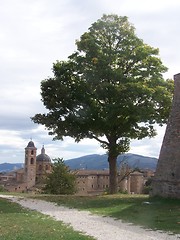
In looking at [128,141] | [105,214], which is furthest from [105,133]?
[105,214]

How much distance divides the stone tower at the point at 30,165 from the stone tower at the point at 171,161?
77149mm

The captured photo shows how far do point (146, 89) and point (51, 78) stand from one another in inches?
275

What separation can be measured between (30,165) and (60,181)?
63601mm

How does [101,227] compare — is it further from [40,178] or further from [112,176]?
[40,178]

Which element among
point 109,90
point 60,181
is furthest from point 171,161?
point 60,181

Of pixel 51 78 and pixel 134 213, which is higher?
pixel 51 78

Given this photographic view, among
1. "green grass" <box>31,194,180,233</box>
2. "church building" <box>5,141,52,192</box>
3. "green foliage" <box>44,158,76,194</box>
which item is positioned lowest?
"green grass" <box>31,194,180,233</box>

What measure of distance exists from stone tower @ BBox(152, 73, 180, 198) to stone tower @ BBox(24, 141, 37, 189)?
77149 mm

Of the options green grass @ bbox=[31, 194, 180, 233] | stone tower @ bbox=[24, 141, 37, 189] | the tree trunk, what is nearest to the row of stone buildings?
stone tower @ bbox=[24, 141, 37, 189]

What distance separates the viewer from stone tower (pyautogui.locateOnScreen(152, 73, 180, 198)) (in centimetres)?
2062

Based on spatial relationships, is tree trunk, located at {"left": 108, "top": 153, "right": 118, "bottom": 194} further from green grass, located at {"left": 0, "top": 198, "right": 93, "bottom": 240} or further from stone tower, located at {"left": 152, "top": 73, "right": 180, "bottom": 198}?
green grass, located at {"left": 0, "top": 198, "right": 93, "bottom": 240}

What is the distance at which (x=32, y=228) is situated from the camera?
12.5 m

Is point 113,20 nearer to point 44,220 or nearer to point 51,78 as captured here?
point 51,78

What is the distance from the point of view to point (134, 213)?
1627cm
